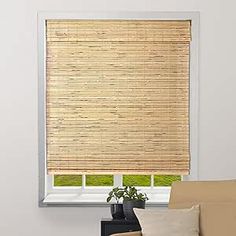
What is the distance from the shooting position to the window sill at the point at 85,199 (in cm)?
580

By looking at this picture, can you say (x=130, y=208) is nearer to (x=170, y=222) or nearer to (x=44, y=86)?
(x=170, y=222)

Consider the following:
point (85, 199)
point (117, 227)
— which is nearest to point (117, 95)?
point (85, 199)

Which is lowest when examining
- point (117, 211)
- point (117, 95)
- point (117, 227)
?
point (117, 227)

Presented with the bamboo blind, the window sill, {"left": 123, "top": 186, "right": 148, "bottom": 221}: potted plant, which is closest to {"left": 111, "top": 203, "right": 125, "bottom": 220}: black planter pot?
{"left": 123, "top": 186, "right": 148, "bottom": 221}: potted plant

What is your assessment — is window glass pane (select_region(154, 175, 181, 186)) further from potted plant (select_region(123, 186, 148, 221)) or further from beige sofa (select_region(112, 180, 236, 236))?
beige sofa (select_region(112, 180, 236, 236))

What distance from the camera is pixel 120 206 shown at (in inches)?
211
